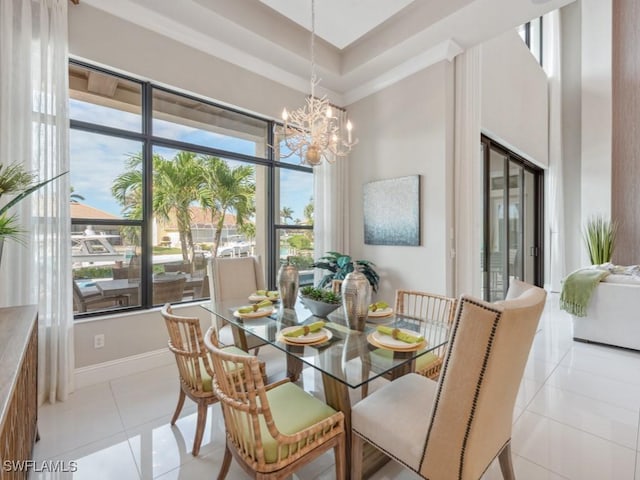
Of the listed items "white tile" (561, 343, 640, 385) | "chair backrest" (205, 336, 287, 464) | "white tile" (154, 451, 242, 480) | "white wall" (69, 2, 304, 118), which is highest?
"white wall" (69, 2, 304, 118)

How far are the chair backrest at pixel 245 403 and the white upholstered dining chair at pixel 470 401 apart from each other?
1.69ft

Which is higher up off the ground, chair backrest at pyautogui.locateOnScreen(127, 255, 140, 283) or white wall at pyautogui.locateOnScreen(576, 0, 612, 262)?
white wall at pyautogui.locateOnScreen(576, 0, 612, 262)

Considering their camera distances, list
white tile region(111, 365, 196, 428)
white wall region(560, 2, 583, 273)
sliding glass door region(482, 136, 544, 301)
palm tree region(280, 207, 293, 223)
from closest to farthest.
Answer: white tile region(111, 365, 196, 428), palm tree region(280, 207, 293, 223), sliding glass door region(482, 136, 544, 301), white wall region(560, 2, 583, 273)

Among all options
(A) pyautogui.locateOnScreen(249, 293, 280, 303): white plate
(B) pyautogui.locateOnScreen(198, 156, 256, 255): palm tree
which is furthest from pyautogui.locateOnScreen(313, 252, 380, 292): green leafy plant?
(A) pyautogui.locateOnScreen(249, 293, 280, 303): white plate

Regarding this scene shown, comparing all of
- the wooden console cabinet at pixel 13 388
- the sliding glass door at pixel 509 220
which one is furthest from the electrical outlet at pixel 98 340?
the sliding glass door at pixel 509 220

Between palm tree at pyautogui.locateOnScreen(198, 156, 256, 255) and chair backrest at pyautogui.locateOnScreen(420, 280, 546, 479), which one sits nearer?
chair backrest at pyautogui.locateOnScreen(420, 280, 546, 479)

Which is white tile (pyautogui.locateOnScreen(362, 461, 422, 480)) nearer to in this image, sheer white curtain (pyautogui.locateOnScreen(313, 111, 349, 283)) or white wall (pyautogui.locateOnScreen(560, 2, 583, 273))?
sheer white curtain (pyautogui.locateOnScreen(313, 111, 349, 283))

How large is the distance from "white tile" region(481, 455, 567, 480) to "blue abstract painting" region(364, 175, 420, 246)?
2223mm

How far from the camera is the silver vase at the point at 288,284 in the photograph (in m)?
2.34

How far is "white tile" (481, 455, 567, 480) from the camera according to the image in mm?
1635

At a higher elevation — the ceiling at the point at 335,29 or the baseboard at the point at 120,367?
the ceiling at the point at 335,29

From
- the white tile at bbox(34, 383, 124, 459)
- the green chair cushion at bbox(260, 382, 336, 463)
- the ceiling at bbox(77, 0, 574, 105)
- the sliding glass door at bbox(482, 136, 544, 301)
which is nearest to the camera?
the green chair cushion at bbox(260, 382, 336, 463)

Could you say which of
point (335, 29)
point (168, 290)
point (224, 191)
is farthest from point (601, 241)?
point (168, 290)

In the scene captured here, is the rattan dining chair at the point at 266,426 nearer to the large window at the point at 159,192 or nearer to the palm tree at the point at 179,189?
the large window at the point at 159,192
